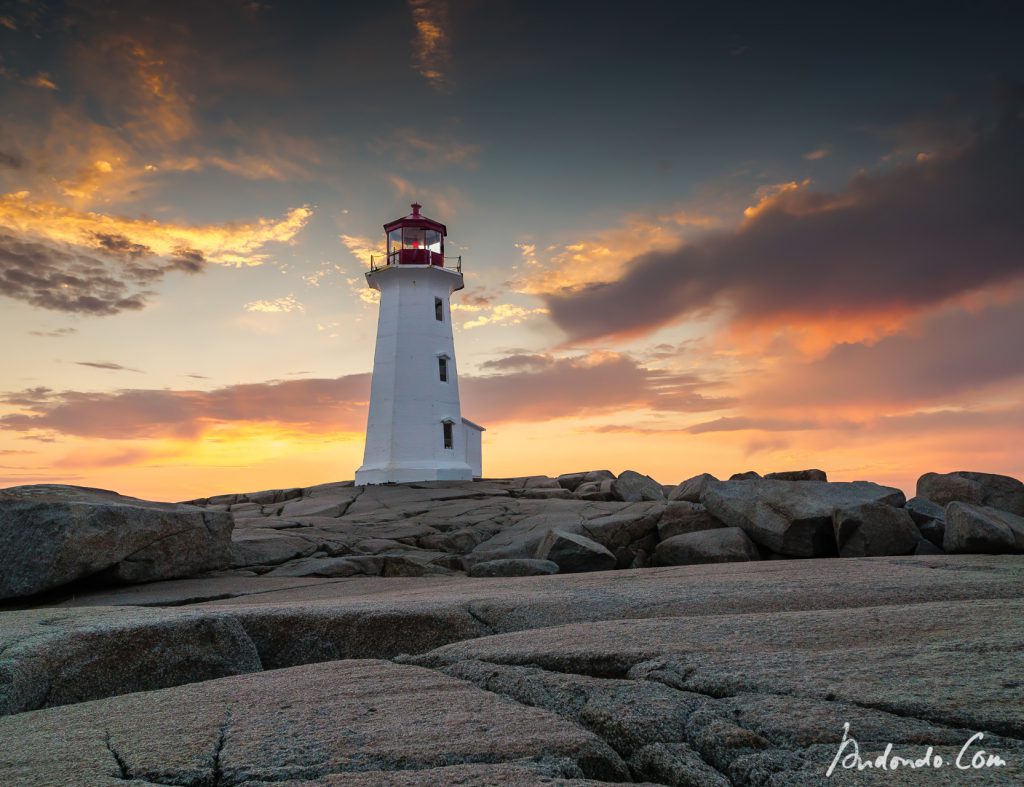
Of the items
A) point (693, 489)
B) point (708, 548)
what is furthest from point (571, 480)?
point (708, 548)

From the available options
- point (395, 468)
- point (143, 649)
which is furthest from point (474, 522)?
point (143, 649)

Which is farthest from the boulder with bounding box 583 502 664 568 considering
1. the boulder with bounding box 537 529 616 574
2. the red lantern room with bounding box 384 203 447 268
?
the red lantern room with bounding box 384 203 447 268

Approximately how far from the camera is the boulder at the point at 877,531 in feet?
36.7

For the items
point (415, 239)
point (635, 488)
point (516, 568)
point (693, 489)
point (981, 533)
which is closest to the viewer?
point (981, 533)

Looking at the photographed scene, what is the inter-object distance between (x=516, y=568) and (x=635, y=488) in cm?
1043

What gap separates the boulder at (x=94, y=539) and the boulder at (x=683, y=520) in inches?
289

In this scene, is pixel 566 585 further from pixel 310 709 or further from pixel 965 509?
pixel 965 509

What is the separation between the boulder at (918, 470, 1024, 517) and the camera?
1295 cm

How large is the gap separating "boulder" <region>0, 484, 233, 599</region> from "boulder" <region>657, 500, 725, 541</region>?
7.33 meters

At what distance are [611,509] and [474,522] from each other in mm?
3133

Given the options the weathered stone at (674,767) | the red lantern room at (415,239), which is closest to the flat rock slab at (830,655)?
the weathered stone at (674,767)

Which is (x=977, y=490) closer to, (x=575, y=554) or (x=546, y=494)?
(x=575, y=554)

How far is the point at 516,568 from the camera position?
33.9ft

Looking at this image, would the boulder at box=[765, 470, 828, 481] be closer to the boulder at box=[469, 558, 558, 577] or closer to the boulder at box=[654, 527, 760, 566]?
the boulder at box=[654, 527, 760, 566]
